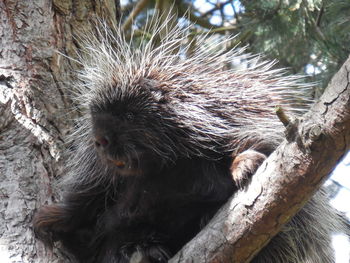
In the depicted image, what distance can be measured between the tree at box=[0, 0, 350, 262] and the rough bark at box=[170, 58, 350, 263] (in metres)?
0.67

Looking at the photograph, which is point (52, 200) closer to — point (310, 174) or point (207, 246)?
point (207, 246)

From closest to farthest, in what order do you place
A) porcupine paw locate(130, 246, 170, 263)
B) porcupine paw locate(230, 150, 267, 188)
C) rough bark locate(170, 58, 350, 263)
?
rough bark locate(170, 58, 350, 263), porcupine paw locate(230, 150, 267, 188), porcupine paw locate(130, 246, 170, 263)

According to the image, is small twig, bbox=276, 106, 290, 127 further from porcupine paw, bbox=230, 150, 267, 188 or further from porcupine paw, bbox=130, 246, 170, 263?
porcupine paw, bbox=130, 246, 170, 263

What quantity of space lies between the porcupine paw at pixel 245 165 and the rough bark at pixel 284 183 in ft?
0.17

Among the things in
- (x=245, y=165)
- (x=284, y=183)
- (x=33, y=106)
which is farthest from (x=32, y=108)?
(x=284, y=183)

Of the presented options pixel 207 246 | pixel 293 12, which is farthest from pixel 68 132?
pixel 293 12

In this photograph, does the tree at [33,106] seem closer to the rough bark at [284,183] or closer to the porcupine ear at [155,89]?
the porcupine ear at [155,89]

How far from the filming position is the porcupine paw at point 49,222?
2166mm

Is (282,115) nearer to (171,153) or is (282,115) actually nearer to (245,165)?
(245,165)

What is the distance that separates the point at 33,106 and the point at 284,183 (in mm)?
1281

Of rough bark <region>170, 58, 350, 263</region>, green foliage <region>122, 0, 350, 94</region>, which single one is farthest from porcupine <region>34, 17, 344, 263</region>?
green foliage <region>122, 0, 350, 94</region>

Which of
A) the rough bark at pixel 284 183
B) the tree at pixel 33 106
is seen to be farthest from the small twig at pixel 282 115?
the tree at pixel 33 106

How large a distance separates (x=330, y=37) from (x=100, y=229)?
1.83 m

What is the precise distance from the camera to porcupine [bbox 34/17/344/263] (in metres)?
2.11
